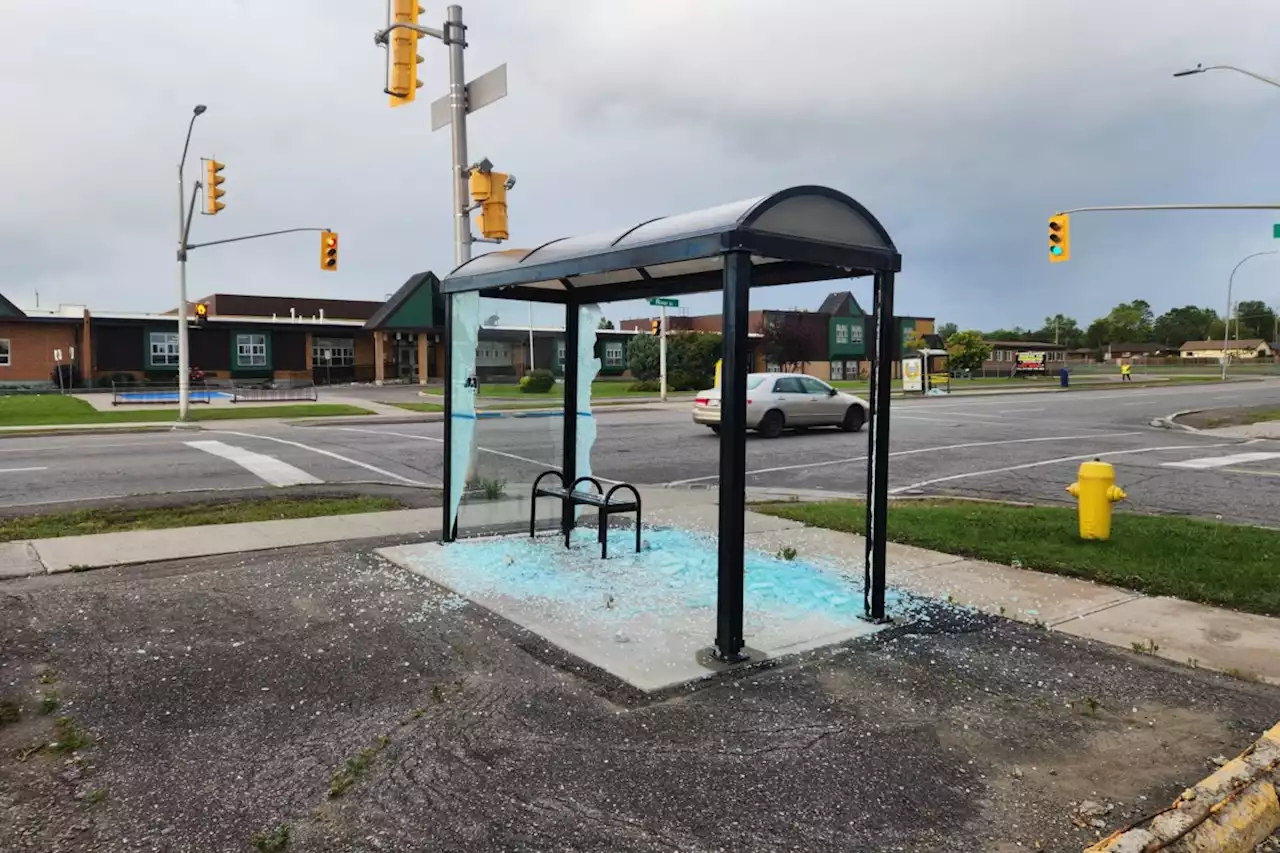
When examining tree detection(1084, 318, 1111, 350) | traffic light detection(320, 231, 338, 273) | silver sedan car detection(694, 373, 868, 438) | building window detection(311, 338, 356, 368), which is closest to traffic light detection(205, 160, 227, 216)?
traffic light detection(320, 231, 338, 273)

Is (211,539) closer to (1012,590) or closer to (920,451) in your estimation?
(1012,590)

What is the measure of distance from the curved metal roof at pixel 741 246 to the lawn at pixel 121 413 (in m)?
21.4

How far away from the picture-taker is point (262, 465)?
46.1 ft

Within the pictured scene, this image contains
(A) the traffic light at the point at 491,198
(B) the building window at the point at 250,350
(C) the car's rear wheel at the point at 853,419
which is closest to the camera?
(A) the traffic light at the point at 491,198

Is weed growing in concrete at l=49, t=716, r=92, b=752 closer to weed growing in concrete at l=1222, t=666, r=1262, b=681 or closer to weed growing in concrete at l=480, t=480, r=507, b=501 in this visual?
weed growing in concrete at l=480, t=480, r=507, b=501

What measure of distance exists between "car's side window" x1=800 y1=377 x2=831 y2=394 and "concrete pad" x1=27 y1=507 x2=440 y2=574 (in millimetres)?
12943

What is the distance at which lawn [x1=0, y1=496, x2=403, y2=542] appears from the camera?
8500 millimetres

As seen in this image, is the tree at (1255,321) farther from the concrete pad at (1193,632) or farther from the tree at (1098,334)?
the concrete pad at (1193,632)

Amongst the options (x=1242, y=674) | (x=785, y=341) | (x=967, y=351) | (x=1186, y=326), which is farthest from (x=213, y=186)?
(x=1186, y=326)

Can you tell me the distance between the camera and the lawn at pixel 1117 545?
642 centimetres

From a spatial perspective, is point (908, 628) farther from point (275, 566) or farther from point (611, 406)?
point (611, 406)

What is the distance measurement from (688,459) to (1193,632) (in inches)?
422

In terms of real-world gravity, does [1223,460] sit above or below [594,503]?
below

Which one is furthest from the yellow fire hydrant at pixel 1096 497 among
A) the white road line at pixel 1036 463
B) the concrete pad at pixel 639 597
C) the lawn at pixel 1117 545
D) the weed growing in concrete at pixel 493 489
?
the weed growing in concrete at pixel 493 489
